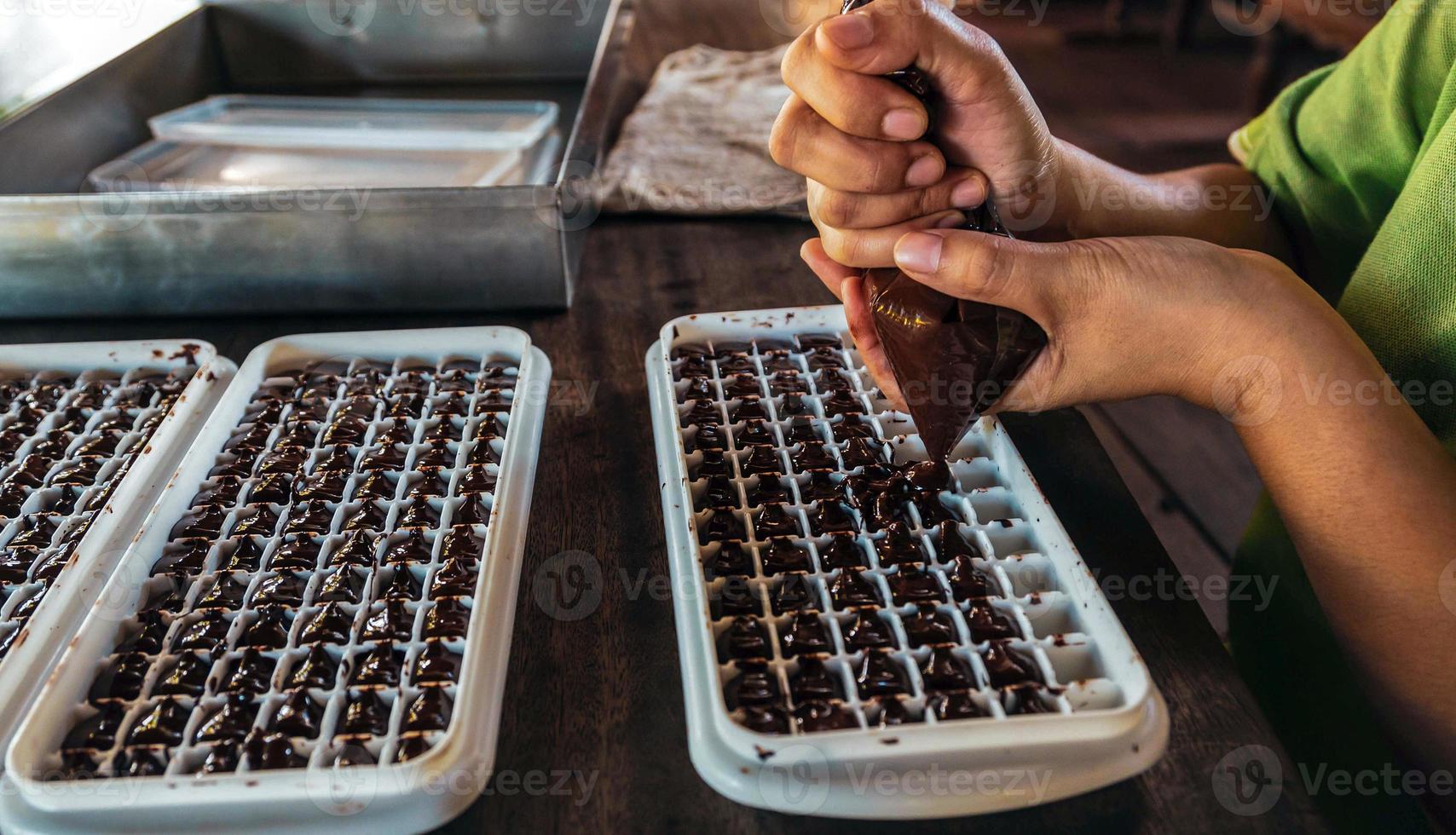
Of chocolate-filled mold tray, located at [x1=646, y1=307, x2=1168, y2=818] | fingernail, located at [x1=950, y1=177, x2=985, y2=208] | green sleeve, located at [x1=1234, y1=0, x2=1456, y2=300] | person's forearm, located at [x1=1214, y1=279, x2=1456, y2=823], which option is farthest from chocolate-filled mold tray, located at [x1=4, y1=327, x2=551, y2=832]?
green sleeve, located at [x1=1234, y1=0, x2=1456, y2=300]

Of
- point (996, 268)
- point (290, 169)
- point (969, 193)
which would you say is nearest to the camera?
point (996, 268)

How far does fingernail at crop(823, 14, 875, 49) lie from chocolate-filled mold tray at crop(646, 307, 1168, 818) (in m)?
0.38

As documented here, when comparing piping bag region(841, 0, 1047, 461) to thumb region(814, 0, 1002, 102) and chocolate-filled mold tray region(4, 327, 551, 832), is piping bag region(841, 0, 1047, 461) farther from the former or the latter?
chocolate-filled mold tray region(4, 327, 551, 832)

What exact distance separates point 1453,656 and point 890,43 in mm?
735

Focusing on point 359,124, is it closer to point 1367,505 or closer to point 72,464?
point 72,464

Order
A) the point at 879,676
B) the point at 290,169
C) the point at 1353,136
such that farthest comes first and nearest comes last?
the point at 290,169 < the point at 1353,136 < the point at 879,676

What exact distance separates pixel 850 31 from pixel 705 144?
3.70ft

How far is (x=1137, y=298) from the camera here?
0.86 metres

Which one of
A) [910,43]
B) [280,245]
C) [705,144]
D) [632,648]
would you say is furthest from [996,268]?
[705,144]

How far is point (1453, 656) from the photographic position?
81 cm

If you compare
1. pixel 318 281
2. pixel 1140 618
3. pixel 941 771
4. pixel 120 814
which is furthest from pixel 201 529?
pixel 1140 618

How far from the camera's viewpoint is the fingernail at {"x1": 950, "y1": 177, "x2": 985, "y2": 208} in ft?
3.05

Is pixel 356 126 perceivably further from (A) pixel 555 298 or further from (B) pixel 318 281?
(A) pixel 555 298

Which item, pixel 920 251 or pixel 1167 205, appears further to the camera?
pixel 1167 205
